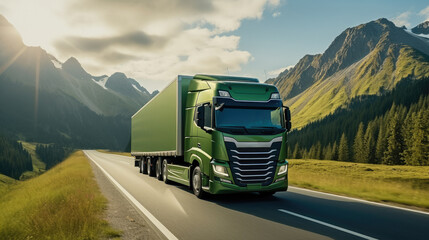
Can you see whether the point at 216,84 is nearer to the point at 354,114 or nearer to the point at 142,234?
the point at 142,234

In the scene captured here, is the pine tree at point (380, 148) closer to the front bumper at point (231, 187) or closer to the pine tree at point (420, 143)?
the pine tree at point (420, 143)

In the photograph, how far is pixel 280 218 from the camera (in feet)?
27.9

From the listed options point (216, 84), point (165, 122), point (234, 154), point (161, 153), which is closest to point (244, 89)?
point (216, 84)

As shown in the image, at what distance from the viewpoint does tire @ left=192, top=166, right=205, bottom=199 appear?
11.8m

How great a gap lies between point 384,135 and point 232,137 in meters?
95.9

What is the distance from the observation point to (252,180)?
1065 centimetres

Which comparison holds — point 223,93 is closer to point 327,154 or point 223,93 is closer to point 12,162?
point 327,154

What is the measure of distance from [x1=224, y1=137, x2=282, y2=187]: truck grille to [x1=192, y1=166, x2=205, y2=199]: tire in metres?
1.66

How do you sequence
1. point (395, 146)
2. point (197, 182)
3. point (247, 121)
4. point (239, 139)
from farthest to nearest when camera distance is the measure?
1. point (395, 146)
2. point (197, 182)
3. point (247, 121)
4. point (239, 139)

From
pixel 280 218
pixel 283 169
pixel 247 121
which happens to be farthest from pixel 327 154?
pixel 280 218

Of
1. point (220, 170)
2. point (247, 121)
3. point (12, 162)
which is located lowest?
point (12, 162)

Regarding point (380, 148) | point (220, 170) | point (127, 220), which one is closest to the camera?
point (127, 220)

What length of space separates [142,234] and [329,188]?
10.2m

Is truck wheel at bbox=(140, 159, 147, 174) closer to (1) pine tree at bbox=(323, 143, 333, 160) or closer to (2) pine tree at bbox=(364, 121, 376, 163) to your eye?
(2) pine tree at bbox=(364, 121, 376, 163)
